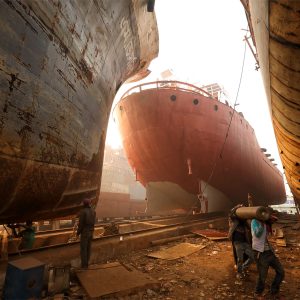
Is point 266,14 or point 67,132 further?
point 67,132

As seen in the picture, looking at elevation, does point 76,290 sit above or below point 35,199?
below

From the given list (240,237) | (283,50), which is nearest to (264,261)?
(240,237)

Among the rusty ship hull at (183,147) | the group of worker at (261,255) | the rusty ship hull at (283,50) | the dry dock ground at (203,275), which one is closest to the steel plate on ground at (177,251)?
the dry dock ground at (203,275)

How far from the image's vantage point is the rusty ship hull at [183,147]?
36.0 ft

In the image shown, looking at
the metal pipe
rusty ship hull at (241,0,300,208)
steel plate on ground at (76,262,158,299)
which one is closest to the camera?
rusty ship hull at (241,0,300,208)

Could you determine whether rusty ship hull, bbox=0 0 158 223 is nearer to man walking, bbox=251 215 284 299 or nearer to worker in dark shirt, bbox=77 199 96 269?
worker in dark shirt, bbox=77 199 96 269

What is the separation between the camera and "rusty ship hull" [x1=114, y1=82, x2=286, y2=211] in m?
11.0

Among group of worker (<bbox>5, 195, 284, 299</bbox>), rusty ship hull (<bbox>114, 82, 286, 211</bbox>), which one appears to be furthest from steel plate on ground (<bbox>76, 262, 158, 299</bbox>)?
rusty ship hull (<bbox>114, 82, 286, 211</bbox>)

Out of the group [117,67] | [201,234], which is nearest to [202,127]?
[201,234]

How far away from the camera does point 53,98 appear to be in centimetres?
332

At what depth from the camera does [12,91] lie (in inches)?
104

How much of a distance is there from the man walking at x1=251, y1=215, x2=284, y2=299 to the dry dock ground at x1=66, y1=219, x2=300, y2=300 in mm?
147

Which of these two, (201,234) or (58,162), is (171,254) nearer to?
(201,234)

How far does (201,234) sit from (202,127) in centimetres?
529
